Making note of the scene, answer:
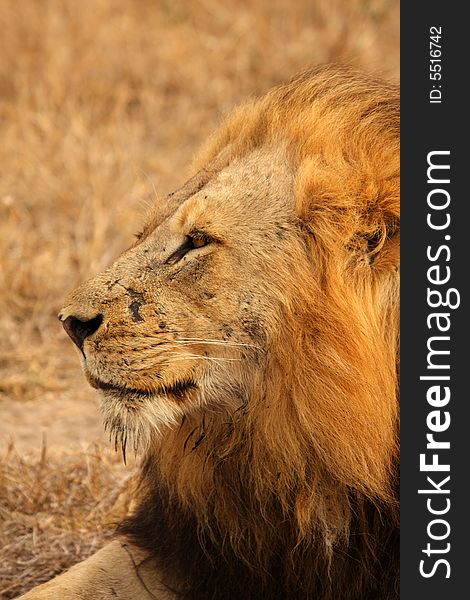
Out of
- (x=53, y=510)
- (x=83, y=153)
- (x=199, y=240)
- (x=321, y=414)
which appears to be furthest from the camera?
(x=83, y=153)

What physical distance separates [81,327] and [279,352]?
0.41 metres

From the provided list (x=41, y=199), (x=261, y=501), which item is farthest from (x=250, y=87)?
(x=261, y=501)

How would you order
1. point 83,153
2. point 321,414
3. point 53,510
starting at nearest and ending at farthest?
point 321,414, point 53,510, point 83,153

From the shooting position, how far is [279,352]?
2.55 m

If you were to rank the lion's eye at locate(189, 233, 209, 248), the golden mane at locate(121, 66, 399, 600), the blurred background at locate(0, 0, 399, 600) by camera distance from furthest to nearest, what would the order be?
1. the blurred background at locate(0, 0, 399, 600)
2. the lion's eye at locate(189, 233, 209, 248)
3. the golden mane at locate(121, 66, 399, 600)

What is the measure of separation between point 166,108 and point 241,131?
4504mm

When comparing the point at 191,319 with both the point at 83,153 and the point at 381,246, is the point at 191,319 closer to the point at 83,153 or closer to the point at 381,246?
the point at 381,246

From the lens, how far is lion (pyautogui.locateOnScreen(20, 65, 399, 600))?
2.53m

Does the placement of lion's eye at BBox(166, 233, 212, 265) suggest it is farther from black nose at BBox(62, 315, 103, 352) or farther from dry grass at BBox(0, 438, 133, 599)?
dry grass at BBox(0, 438, 133, 599)

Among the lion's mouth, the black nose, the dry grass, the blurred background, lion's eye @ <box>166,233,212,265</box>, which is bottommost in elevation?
the dry grass

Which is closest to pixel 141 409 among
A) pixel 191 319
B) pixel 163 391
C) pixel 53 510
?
pixel 163 391

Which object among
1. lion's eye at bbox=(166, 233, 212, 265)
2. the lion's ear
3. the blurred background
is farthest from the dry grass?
the lion's ear

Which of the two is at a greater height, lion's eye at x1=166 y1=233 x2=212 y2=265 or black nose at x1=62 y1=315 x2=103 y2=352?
lion's eye at x1=166 y1=233 x2=212 y2=265

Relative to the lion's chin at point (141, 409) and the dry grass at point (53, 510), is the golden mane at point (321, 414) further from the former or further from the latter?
the dry grass at point (53, 510)
